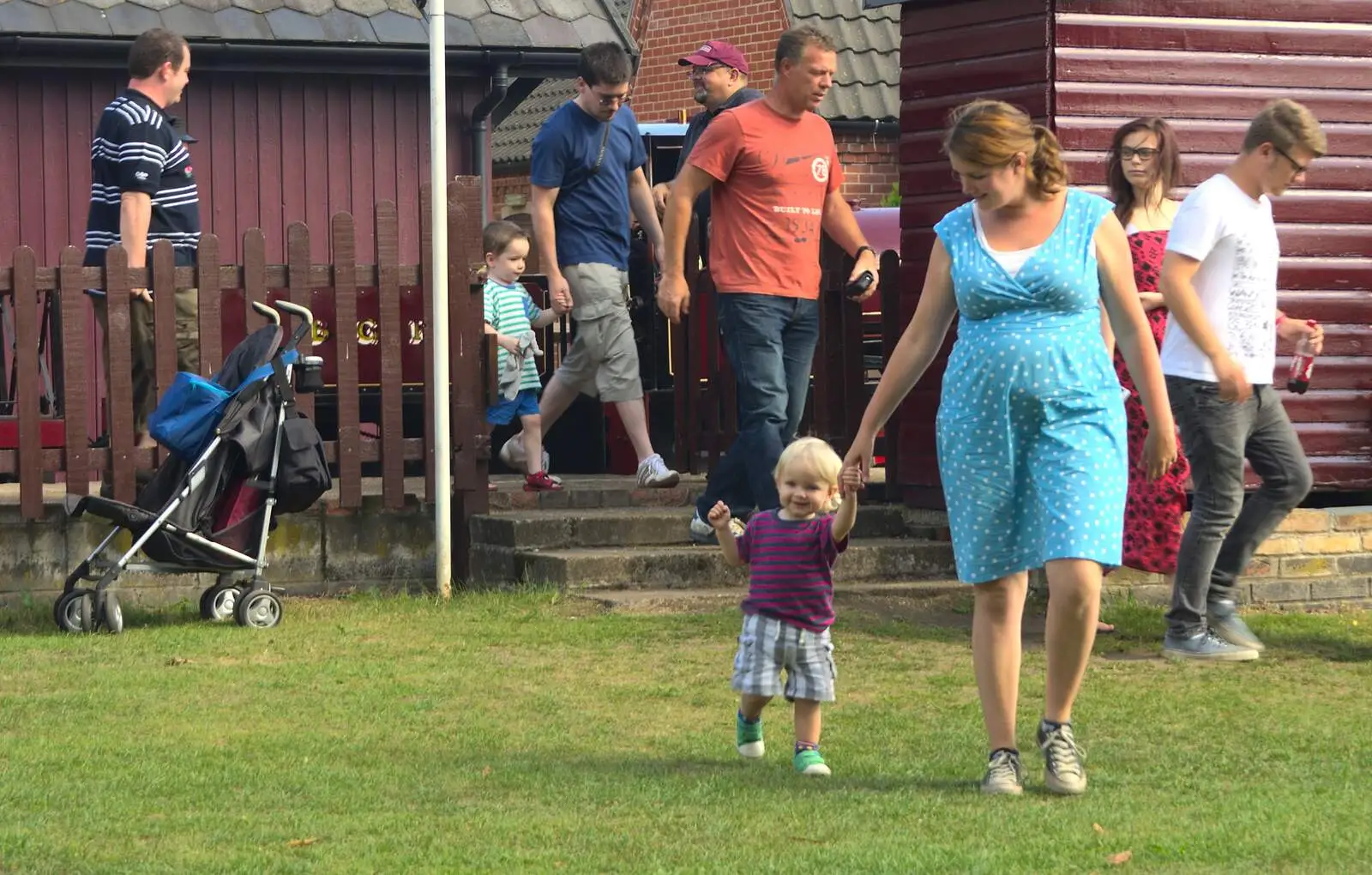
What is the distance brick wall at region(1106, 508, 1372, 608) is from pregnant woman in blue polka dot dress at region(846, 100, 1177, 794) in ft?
14.5

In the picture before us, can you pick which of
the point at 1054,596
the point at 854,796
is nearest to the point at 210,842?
the point at 854,796

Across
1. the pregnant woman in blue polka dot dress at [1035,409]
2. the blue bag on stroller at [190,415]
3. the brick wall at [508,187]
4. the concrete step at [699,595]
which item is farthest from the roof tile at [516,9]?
the pregnant woman in blue polka dot dress at [1035,409]

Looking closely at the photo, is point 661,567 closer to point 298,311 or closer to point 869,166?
point 298,311

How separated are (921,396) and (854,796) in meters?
5.08

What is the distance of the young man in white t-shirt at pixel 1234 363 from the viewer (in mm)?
7461

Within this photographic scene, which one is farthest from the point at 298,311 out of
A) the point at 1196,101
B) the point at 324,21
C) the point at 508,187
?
the point at 508,187

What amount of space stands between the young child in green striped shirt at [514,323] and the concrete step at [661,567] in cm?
97

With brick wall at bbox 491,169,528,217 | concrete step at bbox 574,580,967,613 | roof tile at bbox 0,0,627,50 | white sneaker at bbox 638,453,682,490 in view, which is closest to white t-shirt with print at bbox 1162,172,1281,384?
concrete step at bbox 574,580,967,613

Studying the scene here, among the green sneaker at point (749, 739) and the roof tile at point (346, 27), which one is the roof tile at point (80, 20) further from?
the green sneaker at point (749, 739)

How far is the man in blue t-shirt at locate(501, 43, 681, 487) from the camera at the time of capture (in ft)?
32.6

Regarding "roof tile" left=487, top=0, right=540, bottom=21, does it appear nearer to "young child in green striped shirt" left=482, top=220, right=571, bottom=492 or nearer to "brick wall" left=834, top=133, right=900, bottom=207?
"young child in green striped shirt" left=482, top=220, right=571, bottom=492

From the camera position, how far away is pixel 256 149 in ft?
48.2

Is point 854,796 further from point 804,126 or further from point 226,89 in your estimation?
point 226,89

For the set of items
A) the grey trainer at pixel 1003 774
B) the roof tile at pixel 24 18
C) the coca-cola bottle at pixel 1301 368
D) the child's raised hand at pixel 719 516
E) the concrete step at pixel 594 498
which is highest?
the roof tile at pixel 24 18
